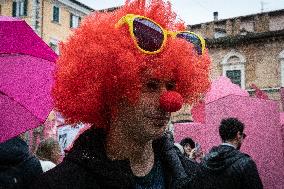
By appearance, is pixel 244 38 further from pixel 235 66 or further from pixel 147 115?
pixel 147 115

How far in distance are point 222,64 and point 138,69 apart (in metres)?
22.2

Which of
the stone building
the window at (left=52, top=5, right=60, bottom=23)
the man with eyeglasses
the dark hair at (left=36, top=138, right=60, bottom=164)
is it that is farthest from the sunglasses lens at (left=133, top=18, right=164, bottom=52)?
the window at (left=52, top=5, right=60, bottom=23)

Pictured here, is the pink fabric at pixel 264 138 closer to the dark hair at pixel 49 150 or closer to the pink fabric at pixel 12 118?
the dark hair at pixel 49 150

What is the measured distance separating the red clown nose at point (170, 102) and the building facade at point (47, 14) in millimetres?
23416

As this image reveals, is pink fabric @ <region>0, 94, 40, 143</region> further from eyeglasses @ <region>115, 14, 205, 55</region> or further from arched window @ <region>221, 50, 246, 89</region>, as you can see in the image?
arched window @ <region>221, 50, 246, 89</region>

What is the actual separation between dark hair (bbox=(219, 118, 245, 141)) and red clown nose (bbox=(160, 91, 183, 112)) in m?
2.01

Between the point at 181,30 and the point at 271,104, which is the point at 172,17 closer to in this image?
the point at 181,30

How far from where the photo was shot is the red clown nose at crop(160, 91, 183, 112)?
1.96 metres

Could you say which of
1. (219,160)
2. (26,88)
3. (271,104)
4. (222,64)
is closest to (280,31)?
(222,64)

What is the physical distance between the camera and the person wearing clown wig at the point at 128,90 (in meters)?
2.00

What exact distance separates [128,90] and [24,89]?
72cm

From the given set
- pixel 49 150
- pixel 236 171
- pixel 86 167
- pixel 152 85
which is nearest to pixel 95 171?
pixel 86 167

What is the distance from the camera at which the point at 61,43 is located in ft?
7.36

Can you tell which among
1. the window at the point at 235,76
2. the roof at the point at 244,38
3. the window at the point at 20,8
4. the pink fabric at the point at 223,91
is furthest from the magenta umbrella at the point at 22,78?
the window at the point at 20,8
